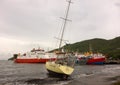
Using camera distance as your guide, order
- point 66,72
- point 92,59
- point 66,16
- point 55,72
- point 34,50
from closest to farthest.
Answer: point 66,72
point 55,72
point 66,16
point 92,59
point 34,50

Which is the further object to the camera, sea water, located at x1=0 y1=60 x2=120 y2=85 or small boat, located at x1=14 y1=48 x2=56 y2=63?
small boat, located at x1=14 y1=48 x2=56 y2=63

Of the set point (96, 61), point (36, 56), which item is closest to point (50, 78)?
point (96, 61)

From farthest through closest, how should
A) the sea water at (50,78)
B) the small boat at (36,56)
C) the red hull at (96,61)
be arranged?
the small boat at (36,56), the red hull at (96,61), the sea water at (50,78)

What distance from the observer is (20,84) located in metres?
38.2

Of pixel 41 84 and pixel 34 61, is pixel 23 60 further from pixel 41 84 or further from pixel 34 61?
pixel 41 84

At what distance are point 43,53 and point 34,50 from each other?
8183 mm

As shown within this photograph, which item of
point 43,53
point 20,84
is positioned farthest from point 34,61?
point 20,84

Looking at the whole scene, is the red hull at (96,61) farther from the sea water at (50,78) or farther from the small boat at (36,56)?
the sea water at (50,78)

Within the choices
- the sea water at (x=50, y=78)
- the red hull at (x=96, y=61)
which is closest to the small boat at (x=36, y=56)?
the red hull at (x=96, y=61)

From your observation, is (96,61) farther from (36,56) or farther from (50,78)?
(50,78)

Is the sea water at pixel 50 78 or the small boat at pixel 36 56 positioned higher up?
the small boat at pixel 36 56

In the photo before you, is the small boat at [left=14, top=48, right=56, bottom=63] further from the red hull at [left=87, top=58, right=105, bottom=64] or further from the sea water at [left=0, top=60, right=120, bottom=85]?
the sea water at [left=0, top=60, right=120, bottom=85]

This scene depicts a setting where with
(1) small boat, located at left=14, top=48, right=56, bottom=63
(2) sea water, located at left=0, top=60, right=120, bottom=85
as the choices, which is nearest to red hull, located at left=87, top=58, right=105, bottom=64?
(1) small boat, located at left=14, top=48, right=56, bottom=63

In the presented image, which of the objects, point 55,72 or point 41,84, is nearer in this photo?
point 41,84
